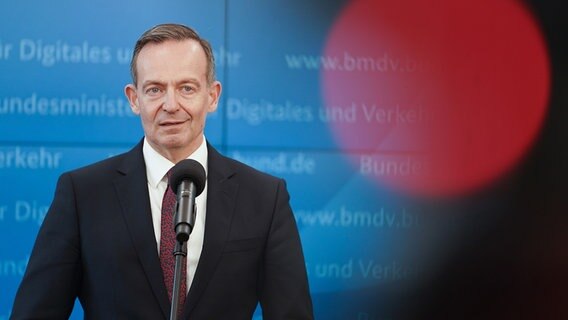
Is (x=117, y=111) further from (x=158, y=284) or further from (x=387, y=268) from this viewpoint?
(x=158, y=284)

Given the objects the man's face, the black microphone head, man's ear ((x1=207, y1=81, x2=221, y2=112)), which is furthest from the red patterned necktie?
the black microphone head

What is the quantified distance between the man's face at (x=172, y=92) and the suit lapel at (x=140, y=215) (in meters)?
0.11

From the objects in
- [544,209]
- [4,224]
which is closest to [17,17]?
[4,224]

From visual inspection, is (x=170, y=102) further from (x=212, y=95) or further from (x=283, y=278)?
(x=283, y=278)

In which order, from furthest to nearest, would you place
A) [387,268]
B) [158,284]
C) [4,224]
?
1. [387,268]
2. [4,224]
3. [158,284]

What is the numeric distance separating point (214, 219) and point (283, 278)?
235 millimetres

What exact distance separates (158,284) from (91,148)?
212 cm

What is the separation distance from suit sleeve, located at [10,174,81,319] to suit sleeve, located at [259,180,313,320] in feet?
1.58

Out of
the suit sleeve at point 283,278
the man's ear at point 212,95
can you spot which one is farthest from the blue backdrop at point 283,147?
the suit sleeve at point 283,278

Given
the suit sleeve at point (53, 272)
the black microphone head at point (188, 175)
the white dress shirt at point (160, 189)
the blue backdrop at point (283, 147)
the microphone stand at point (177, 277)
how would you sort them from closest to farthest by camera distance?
the microphone stand at point (177, 277), the black microphone head at point (188, 175), the suit sleeve at point (53, 272), the white dress shirt at point (160, 189), the blue backdrop at point (283, 147)

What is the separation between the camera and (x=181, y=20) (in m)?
4.28

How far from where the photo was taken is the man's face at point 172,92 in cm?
225

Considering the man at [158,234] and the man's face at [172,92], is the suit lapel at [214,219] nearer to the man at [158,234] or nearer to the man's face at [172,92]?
the man at [158,234]

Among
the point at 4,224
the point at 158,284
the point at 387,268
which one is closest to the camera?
the point at 158,284
